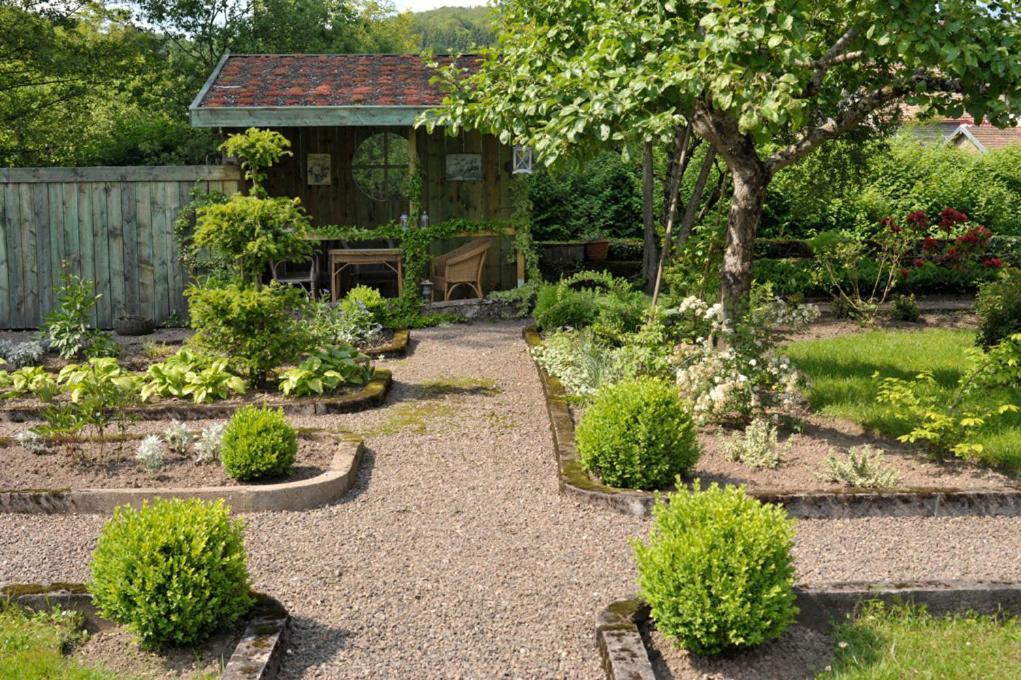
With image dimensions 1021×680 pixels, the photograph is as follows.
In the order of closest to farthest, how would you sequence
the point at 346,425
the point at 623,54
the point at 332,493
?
1. the point at 332,493
2. the point at 623,54
3. the point at 346,425

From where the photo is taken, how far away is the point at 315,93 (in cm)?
1352

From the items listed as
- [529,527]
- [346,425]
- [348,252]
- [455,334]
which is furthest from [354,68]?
[529,527]

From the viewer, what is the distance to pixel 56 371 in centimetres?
1006

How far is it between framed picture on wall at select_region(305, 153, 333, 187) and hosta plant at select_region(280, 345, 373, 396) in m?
6.99

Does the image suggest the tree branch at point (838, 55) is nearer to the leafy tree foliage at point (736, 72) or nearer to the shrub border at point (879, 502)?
the leafy tree foliage at point (736, 72)

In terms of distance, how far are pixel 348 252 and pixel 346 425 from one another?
19.2ft

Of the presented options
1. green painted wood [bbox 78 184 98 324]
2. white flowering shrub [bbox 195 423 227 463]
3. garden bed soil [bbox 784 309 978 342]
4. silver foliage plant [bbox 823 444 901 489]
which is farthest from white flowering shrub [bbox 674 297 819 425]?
green painted wood [bbox 78 184 98 324]

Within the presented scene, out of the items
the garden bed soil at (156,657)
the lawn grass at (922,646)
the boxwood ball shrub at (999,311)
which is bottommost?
the garden bed soil at (156,657)

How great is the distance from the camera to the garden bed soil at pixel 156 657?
4.25m

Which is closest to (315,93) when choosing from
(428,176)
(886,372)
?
(428,176)

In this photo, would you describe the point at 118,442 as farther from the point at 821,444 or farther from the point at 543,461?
the point at 821,444

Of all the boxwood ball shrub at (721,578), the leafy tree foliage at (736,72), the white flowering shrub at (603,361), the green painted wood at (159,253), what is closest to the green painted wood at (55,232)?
the green painted wood at (159,253)

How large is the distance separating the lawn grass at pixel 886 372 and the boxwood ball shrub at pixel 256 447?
4256 mm

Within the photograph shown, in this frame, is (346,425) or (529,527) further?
(346,425)
